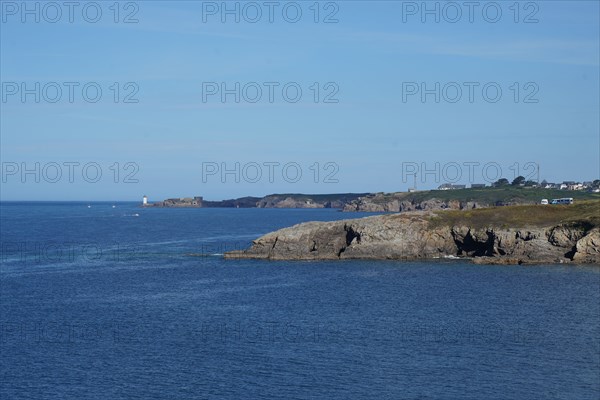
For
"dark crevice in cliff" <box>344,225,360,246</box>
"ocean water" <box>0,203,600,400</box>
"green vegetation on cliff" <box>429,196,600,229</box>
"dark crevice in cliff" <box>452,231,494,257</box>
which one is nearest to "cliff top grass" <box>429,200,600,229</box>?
"green vegetation on cliff" <box>429,196,600,229</box>

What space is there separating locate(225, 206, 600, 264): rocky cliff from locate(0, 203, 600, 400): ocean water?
357 inches

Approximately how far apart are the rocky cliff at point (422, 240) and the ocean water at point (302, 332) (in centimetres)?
908

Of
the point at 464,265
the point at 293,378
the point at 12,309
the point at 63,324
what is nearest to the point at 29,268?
the point at 12,309

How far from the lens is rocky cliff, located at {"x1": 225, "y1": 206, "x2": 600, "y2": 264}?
116750 mm

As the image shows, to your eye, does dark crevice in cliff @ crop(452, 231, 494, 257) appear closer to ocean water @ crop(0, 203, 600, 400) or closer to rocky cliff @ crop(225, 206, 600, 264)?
rocky cliff @ crop(225, 206, 600, 264)

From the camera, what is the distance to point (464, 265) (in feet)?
370

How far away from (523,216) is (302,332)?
239 feet

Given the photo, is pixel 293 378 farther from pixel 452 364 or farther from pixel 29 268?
pixel 29 268

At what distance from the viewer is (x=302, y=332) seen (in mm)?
65688

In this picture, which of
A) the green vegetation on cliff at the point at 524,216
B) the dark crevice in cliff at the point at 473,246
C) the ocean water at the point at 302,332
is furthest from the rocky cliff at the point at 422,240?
the ocean water at the point at 302,332

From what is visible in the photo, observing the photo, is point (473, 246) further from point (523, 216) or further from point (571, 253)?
point (571, 253)

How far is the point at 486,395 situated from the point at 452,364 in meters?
7.09

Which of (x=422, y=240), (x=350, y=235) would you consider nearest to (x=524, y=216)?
(x=422, y=240)

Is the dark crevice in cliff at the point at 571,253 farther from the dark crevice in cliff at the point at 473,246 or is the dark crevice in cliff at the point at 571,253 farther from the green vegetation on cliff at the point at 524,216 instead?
the dark crevice in cliff at the point at 473,246
